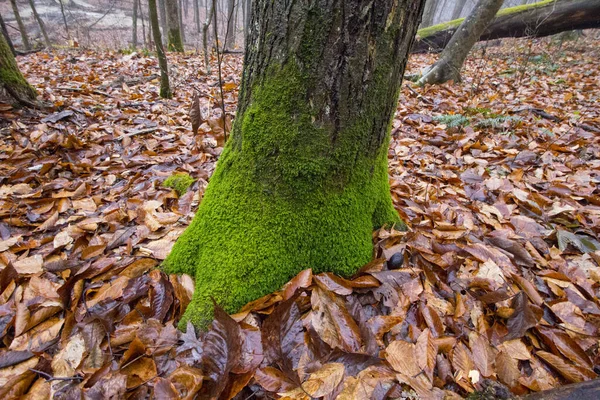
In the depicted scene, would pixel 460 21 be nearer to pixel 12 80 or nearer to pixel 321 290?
pixel 12 80

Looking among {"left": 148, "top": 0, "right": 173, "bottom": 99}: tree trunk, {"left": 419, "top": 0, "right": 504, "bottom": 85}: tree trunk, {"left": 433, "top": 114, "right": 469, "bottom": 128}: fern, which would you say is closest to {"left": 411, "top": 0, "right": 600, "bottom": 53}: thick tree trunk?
{"left": 419, "top": 0, "right": 504, "bottom": 85}: tree trunk

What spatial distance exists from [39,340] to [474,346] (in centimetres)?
205

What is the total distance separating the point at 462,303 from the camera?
5.22 ft

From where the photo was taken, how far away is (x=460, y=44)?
633 cm

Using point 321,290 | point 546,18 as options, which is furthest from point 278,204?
point 546,18

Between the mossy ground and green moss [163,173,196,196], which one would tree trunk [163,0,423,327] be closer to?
the mossy ground

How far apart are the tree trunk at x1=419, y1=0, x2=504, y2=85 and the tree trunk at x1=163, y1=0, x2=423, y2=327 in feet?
18.9

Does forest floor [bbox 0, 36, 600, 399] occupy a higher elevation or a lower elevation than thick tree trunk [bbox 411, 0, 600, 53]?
lower

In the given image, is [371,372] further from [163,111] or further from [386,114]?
[163,111]

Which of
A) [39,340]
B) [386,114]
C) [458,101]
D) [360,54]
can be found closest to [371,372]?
[386,114]

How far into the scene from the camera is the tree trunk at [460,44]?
6027 mm

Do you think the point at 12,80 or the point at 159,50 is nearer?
the point at 12,80

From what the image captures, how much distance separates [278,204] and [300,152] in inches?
11.2

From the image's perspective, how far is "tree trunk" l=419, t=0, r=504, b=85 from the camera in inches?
237
